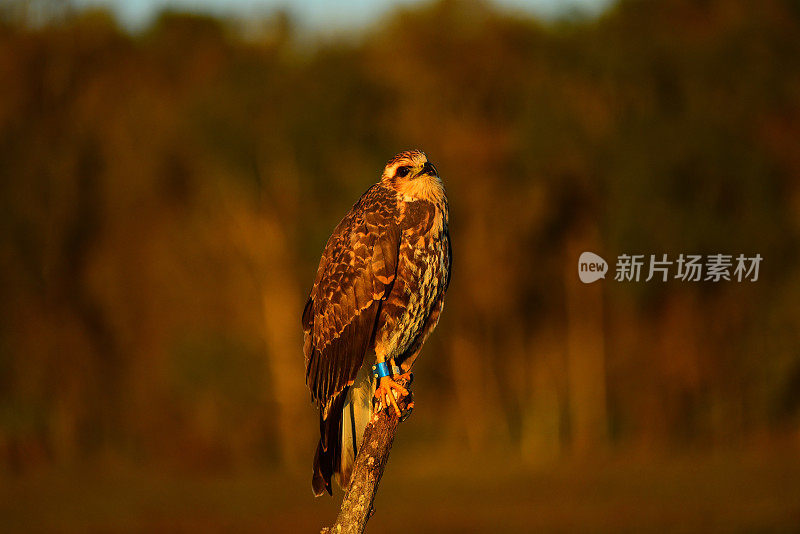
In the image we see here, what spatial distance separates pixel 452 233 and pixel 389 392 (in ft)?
69.1

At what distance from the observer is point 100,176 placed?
87.3ft

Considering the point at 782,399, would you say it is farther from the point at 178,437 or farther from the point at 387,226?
the point at 387,226

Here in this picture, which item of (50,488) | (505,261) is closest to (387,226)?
(50,488)

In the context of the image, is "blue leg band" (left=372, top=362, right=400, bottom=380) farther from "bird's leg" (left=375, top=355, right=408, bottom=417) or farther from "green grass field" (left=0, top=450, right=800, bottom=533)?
"green grass field" (left=0, top=450, right=800, bottom=533)

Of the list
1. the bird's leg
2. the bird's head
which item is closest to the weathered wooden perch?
the bird's leg

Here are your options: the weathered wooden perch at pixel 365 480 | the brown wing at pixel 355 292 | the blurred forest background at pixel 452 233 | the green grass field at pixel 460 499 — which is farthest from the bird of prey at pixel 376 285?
the blurred forest background at pixel 452 233

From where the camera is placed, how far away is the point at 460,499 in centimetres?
2230

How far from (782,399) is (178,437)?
1317cm

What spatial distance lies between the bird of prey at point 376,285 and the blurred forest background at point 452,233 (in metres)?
17.8

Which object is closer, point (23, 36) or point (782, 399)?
point (23, 36)

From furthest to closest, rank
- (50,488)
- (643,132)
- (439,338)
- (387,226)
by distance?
(439,338) → (643,132) → (50,488) → (387,226)

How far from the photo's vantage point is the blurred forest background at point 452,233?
2477cm

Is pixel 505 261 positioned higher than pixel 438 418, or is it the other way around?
pixel 505 261

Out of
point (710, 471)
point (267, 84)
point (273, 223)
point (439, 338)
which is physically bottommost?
point (710, 471)
